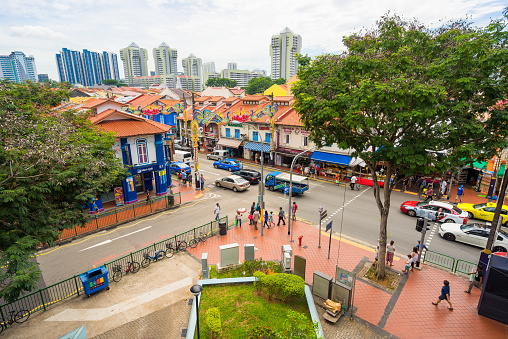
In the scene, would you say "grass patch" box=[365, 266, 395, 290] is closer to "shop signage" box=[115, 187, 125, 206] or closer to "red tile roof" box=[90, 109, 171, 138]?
"red tile roof" box=[90, 109, 171, 138]

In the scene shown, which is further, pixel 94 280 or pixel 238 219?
pixel 238 219

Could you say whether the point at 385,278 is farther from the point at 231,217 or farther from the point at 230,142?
the point at 230,142

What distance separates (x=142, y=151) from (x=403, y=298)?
853 inches

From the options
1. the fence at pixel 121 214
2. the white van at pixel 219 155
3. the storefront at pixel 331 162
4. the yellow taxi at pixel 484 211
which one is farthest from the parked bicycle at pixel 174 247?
the white van at pixel 219 155

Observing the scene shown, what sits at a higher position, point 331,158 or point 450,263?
point 331,158

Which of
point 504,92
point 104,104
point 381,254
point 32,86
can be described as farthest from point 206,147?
point 504,92

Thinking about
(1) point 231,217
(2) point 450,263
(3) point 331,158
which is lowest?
(1) point 231,217

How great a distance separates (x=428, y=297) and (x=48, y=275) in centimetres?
→ 1840

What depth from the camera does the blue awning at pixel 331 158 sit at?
96.9 feet

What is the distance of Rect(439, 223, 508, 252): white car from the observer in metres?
15.1

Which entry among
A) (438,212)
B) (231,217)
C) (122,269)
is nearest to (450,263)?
(438,212)

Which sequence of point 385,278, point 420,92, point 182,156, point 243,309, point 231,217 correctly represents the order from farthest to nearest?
point 182,156 < point 231,217 < point 385,278 < point 243,309 < point 420,92

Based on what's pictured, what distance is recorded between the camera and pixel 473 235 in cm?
1617

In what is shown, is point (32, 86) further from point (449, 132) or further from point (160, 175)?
point (449, 132)
